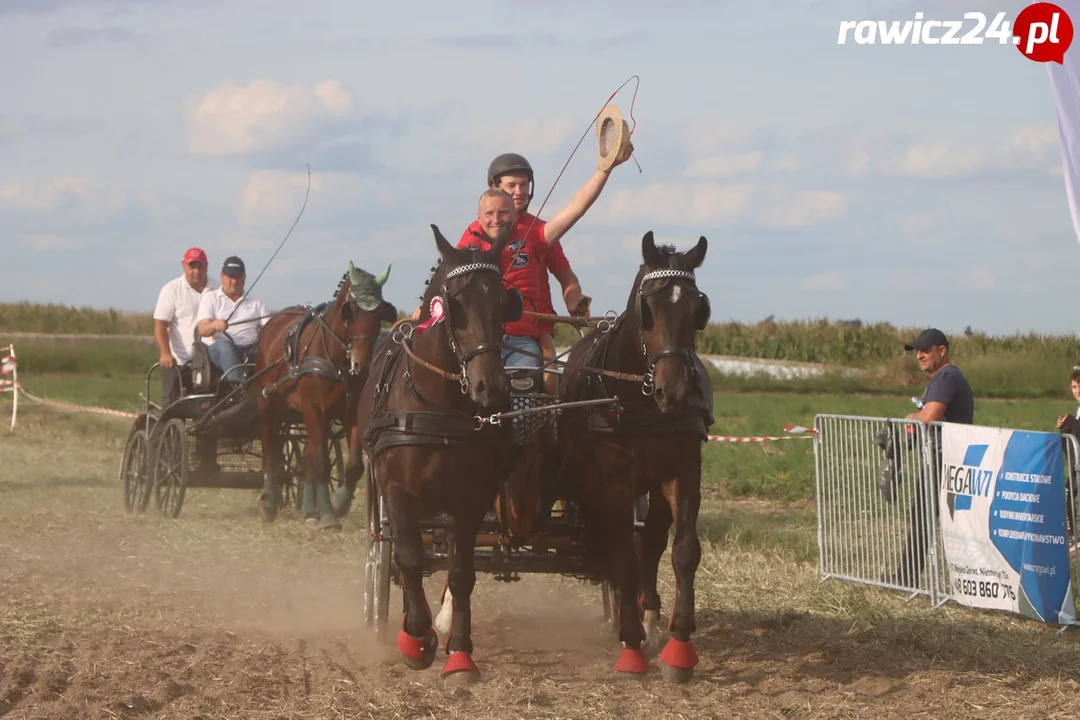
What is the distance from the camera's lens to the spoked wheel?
22.1 feet

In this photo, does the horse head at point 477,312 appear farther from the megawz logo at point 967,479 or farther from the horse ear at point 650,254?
the megawz logo at point 967,479

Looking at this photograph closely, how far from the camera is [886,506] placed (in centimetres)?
928

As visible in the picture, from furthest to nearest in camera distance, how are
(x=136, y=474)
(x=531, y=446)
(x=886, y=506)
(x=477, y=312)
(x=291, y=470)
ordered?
(x=136, y=474) < (x=291, y=470) < (x=886, y=506) < (x=531, y=446) < (x=477, y=312)

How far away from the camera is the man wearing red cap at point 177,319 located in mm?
12172

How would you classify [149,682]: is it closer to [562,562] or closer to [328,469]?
[562,562]

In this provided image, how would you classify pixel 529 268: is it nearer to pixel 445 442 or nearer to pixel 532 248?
pixel 532 248

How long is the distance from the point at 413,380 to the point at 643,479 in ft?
3.67

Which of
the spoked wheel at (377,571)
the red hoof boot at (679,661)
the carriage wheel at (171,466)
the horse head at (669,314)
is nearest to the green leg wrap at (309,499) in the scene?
the carriage wheel at (171,466)

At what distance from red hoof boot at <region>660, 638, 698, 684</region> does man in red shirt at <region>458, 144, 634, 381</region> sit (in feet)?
4.93

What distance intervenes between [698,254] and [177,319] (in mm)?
7535

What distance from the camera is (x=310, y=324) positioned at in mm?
11336

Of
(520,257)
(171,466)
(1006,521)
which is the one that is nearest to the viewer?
(520,257)

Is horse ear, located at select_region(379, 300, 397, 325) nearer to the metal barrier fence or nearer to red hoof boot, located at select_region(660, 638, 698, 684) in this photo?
the metal barrier fence

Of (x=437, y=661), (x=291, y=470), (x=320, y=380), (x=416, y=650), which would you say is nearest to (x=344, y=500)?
(x=320, y=380)
